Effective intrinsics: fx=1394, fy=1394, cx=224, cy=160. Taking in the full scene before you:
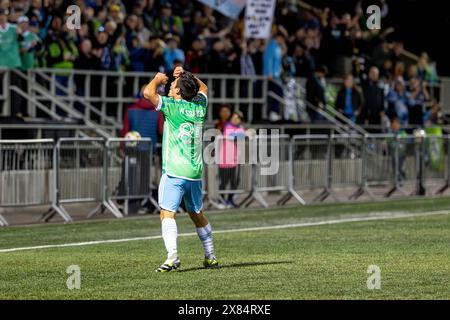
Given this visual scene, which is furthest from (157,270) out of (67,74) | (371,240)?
(67,74)

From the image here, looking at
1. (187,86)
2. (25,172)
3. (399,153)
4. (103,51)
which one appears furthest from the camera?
(399,153)

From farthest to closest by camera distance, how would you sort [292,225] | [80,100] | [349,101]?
[349,101], [80,100], [292,225]

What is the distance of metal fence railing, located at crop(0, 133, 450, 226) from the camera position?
22422mm

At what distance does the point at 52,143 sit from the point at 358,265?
8436mm

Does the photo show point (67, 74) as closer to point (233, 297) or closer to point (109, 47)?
point (109, 47)

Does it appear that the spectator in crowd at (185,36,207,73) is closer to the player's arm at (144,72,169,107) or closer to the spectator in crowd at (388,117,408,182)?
A: the spectator in crowd at (388,117,408,182)

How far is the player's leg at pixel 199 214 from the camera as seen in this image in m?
15.3

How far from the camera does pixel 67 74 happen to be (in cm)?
2747

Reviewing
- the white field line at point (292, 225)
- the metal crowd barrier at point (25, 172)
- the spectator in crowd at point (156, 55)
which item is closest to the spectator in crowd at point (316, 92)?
the spectator in crowd at point (156, 55)

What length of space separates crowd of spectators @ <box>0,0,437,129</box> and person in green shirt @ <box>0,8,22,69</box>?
0.06 ft

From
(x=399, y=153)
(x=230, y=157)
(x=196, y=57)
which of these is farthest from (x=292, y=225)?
(x=196, y=57)

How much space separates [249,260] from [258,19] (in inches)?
581

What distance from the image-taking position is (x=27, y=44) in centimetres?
2619

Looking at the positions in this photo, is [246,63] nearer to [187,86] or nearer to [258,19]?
[258,19]
